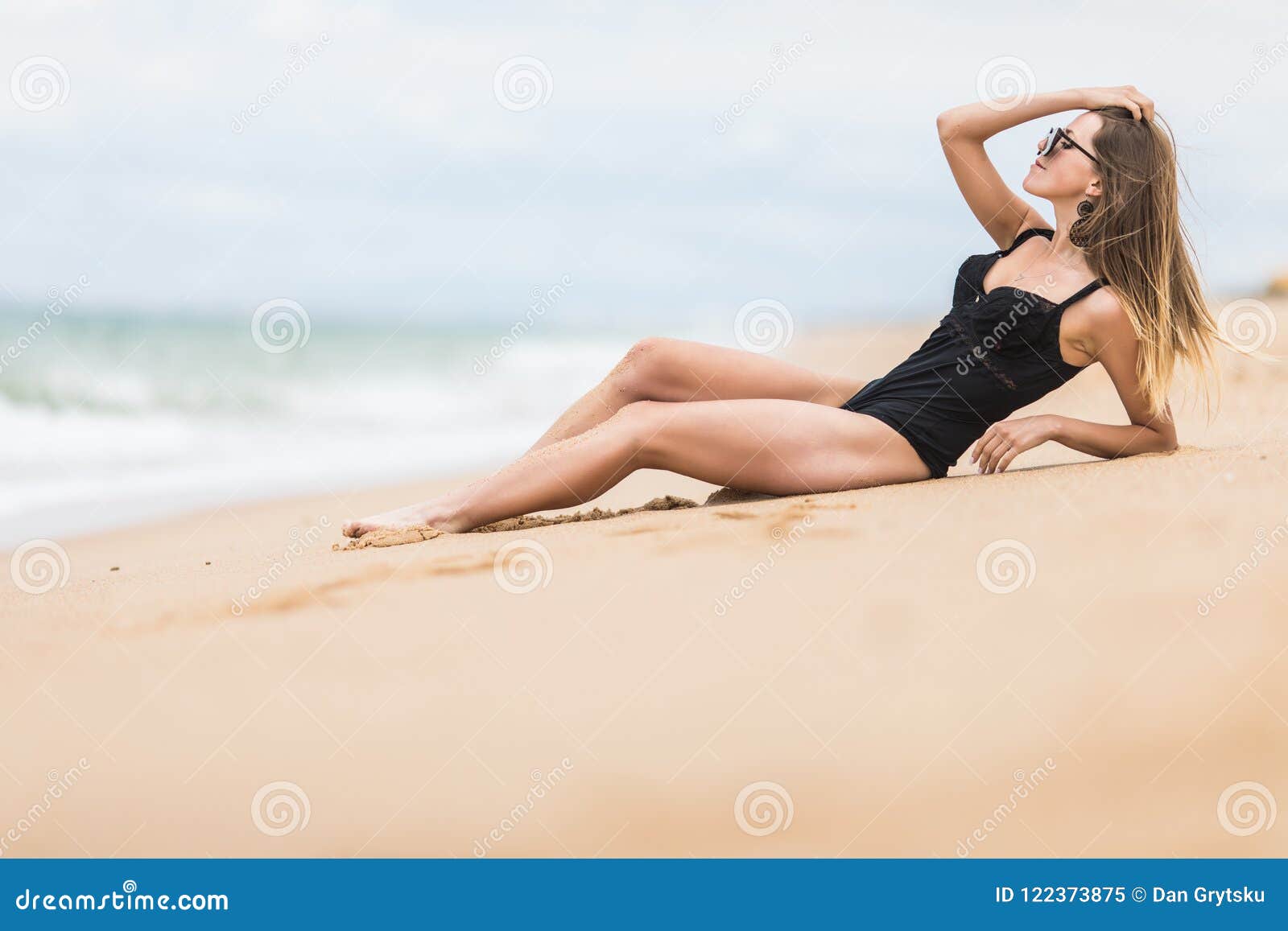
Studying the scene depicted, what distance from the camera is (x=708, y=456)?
3826mm

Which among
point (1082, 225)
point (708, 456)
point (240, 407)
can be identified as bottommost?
point (240, 407)

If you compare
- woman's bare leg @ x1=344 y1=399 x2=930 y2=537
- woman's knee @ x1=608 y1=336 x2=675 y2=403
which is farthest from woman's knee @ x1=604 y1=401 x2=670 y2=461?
woman's knee @ x1=608 y1=336 x2=675 y2=403

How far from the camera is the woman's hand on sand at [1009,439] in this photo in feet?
12.2

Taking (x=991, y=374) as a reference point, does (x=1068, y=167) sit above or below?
above

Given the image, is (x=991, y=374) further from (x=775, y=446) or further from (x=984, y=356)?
(x=775, y=446)

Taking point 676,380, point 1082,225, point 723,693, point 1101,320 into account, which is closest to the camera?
point 723,693

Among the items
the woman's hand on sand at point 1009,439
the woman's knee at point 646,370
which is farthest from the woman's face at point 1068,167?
the woman's knee at point 646,370

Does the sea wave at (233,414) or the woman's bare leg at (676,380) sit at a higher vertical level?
the woman's bare leg at (676,380)

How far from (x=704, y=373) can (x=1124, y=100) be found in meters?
1.55

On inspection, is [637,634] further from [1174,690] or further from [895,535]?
[1174,690]

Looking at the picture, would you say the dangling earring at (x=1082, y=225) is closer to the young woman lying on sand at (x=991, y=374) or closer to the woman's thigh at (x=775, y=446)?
the young woman lying on sand at (x=991, y=374)

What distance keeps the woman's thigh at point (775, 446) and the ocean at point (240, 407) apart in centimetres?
403

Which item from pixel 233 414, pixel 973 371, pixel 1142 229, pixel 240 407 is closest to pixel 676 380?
pixel 973 371

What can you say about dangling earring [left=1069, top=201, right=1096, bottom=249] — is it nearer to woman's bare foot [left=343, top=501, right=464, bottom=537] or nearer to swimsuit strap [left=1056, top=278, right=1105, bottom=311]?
swimsuit strap [left=1056, top=278, right=1105, bottom=311]
